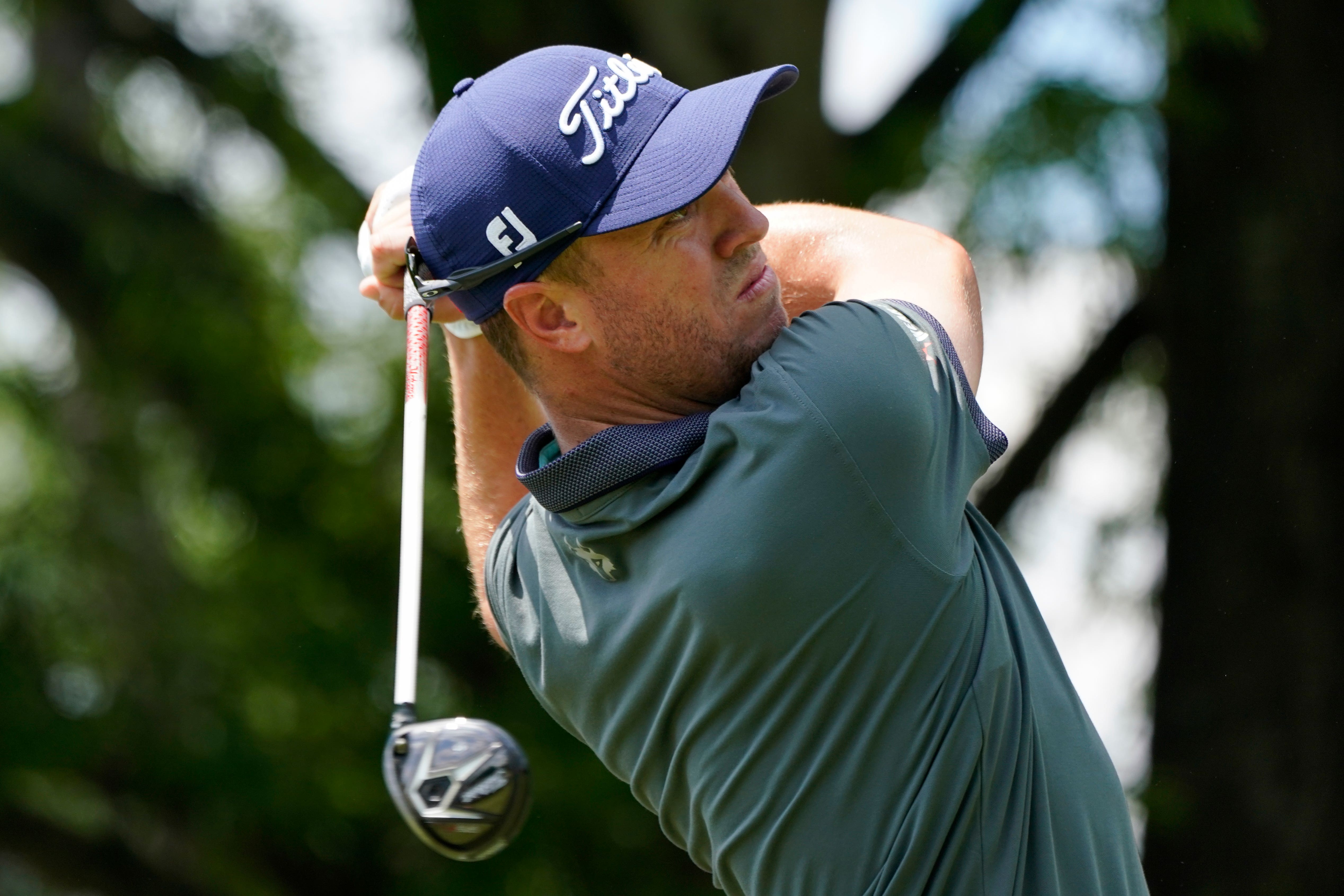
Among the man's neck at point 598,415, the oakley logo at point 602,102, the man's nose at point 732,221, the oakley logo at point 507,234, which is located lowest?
the man's neck at point 598,415

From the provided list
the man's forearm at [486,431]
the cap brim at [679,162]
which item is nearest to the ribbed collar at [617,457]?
the cap brim at [679,162]

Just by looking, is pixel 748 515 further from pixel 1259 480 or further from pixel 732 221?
pixel 1259 480

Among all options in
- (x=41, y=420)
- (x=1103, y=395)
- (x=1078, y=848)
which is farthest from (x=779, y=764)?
(x=41, y=420)

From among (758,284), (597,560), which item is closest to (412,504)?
(597,560)

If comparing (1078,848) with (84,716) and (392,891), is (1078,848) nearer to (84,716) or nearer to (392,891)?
(392,891)

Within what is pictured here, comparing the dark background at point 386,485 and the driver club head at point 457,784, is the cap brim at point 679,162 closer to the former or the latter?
the driver club head at point 457,784

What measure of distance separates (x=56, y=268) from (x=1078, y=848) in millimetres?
5769

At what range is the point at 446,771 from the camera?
1548mm

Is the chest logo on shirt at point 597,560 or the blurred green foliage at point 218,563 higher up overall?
the chest logo on shirt at point 597,560

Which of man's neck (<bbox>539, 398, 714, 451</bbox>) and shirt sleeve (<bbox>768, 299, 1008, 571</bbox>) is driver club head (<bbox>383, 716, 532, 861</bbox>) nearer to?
man's neck (<bbox>539, 398, 714, 451</bbox>)

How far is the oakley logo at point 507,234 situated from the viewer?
5.48 feet

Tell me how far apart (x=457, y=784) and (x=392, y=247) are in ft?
2.23

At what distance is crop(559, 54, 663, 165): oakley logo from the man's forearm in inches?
20.9

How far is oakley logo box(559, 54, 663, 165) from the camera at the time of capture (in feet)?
5.47
